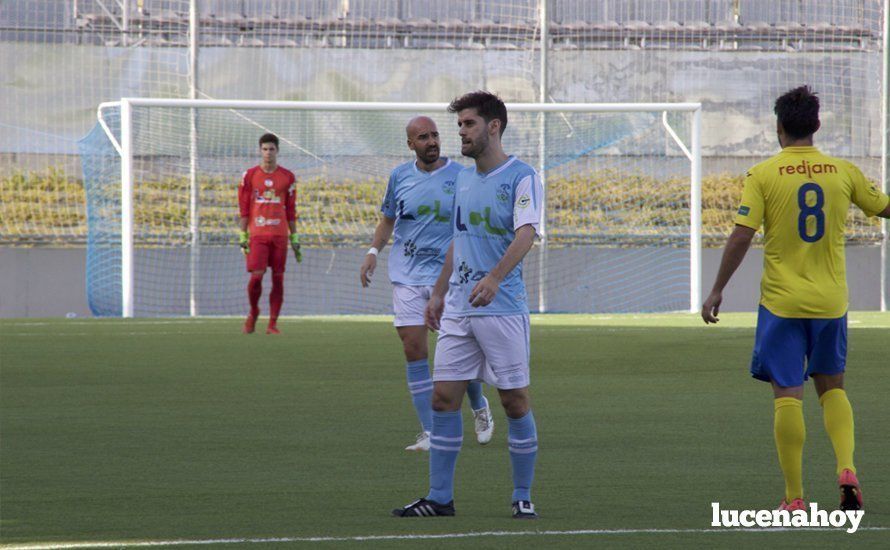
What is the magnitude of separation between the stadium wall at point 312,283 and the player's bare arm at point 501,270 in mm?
17016

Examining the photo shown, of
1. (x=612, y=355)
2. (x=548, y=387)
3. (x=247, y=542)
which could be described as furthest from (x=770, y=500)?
(x=612, y=355)

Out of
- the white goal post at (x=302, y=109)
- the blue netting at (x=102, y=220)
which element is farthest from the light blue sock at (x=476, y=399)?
the blue netting at (x=102, y=220)

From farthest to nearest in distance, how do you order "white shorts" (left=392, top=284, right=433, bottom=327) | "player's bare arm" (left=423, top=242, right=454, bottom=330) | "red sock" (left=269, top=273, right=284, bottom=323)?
1. "red sock" (left=269, top=273, right=284, bottom=323)
2. "white shorts" (left=392, top=284, right=433, bottom=327)
3. "player's bare arm" (left=423, top=242, right=454, bottom=330)

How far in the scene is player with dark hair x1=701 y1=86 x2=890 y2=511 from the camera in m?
6.45

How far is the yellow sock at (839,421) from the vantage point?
6.48 meters

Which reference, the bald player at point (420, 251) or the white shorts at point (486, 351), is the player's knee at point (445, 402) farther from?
the bald player at point (420, 251)

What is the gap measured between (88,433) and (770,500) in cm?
449

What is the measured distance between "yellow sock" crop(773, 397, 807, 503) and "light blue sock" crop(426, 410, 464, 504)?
1.37 meters

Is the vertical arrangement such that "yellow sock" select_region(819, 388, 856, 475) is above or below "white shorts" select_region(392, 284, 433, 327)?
below

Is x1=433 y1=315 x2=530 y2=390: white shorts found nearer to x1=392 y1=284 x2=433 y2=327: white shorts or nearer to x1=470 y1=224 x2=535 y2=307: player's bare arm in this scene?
x1=470 y1=224 x2=535 y2=307: player's bare arm

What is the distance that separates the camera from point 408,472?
7.81 meters

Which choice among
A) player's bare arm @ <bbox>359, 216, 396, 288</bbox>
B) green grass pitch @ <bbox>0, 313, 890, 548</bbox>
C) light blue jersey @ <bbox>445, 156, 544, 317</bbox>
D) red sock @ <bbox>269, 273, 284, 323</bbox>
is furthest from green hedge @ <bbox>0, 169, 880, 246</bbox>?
light blue jersey @ <bbox>445, 156, 544, 317</bbox>

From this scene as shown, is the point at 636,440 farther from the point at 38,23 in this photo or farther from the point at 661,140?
the point at 38,23

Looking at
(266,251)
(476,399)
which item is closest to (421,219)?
(476,399)
